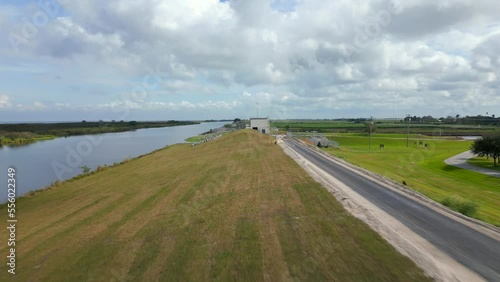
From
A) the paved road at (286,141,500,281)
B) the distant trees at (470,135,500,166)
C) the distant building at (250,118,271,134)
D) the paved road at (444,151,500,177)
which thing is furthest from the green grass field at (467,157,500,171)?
the distant building at (250,118,271,134)

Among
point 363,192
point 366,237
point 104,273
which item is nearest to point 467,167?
point 363,192

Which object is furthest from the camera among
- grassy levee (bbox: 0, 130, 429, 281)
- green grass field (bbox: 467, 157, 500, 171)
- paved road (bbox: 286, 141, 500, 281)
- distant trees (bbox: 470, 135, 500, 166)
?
distant trees (bbox: 470, 135, 500, 166)

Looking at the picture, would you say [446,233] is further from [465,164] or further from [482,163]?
[482,163]

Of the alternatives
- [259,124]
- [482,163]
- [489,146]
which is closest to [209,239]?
[489,146]

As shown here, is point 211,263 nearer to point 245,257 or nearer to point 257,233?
point 245,257

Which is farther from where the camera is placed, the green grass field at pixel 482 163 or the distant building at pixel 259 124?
the distant building at pixel 259 124

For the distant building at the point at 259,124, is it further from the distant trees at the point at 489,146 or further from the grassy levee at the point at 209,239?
the grassy levee at the point at 209,239

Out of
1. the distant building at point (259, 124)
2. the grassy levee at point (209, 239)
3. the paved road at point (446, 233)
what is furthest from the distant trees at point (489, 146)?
the distant building at point (259, 124)

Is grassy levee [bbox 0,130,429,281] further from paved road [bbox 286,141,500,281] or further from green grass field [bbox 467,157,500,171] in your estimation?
green grass field [bbox 467,157,500,171]
